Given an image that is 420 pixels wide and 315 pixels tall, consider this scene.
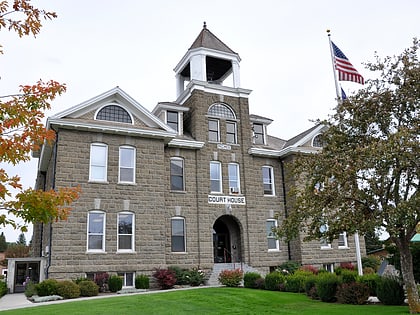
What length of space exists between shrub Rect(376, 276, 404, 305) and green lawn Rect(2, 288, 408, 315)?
0.60 m

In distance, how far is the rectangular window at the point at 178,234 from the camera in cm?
2502

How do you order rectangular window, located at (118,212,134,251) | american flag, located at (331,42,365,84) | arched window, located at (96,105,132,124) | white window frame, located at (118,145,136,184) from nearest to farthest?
american flag, located at (331,42,365,84), rectangular window, located at (118,212,134,251), white window frame, located at (118,145,136,184), arched window, located at (96,105,132,124)

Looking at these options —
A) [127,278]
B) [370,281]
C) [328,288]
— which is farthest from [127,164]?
[370,281]

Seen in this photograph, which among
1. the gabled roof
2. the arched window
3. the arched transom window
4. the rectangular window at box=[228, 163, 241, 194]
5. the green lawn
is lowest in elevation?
the green lawn

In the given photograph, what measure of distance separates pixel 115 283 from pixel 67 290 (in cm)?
280

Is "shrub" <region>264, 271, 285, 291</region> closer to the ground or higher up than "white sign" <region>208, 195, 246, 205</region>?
closer to the ground

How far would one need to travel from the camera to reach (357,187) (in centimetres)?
1299

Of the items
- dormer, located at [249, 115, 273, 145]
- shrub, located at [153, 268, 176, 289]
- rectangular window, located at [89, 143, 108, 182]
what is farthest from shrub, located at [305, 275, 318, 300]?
dormer, located at [249, 115, 273, 145]

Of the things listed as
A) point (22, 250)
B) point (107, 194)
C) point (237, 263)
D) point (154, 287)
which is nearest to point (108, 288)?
point (154, 287)

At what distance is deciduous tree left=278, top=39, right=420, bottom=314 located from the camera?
1205 cm

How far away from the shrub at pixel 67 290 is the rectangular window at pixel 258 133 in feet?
54.7

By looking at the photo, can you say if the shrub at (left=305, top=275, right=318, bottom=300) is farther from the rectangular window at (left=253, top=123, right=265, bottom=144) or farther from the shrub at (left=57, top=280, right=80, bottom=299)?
the rectangular window at (left=253, top=123, right=265, bottom=144)

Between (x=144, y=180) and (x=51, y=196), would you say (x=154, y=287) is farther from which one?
(x=51, y=196)

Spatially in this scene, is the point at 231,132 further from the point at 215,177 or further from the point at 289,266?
the point at 289,266
